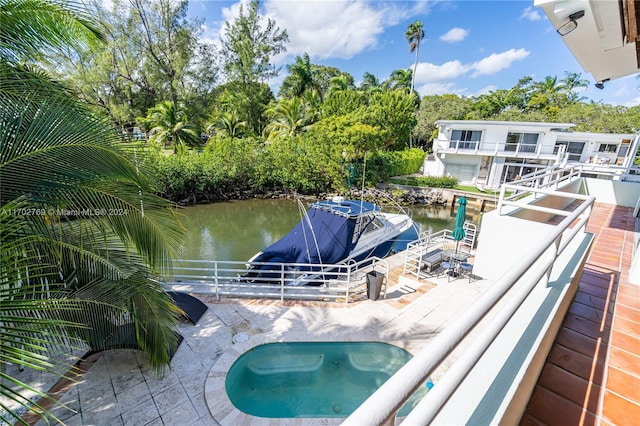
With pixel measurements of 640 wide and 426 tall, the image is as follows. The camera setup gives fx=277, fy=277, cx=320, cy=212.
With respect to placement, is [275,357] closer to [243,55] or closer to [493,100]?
[243,55]

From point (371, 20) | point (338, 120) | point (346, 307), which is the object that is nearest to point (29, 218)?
point (346, 307)

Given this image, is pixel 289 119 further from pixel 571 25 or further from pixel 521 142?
pixel 571 25

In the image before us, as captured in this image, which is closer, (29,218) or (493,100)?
(29,218)

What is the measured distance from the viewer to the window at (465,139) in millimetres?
21859

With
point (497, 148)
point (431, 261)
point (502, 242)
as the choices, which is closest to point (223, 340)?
point (502, 242)

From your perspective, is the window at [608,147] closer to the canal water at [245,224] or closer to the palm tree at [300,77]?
the canal water at [245,224]

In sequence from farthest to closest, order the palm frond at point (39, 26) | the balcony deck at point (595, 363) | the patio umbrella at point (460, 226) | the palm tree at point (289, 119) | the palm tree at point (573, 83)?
the palm tree at point (573, 83)
the palm tree at point (289, 119)
the patio umbrella at point (460, 226)
the palm frond at point (39, 26)
the balcony deck at point (595, 363)

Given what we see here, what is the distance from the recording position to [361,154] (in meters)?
20.3

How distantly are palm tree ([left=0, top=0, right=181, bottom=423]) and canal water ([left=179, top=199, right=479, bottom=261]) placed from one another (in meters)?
7.89

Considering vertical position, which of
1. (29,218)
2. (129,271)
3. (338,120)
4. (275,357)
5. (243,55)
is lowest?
(275,357)

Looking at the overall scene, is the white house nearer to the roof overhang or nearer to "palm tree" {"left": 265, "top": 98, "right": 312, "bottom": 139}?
"palm tree" {"left": 265, "top": 98, "right": 312, "bottom": 139}

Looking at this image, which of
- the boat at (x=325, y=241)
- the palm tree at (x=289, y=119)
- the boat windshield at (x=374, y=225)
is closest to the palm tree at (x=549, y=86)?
the palm tree at (x=289, y=119)

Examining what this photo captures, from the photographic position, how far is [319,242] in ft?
26.9

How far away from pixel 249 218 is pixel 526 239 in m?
14.6
